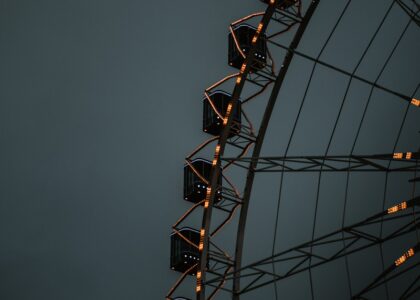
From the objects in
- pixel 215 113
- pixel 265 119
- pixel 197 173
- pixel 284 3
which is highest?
pixel 284 3

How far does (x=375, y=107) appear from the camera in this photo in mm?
62406

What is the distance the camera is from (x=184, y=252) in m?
30.5

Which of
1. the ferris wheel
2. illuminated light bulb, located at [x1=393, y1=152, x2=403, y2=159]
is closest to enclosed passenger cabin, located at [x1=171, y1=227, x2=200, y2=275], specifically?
the ferris wheel

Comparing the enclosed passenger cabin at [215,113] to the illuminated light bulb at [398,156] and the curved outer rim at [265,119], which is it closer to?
the curved outer rim at [265,119]

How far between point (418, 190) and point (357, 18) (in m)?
14.3

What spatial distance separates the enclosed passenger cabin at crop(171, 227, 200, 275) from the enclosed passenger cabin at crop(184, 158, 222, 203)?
156 cm

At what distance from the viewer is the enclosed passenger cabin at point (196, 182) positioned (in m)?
30.4

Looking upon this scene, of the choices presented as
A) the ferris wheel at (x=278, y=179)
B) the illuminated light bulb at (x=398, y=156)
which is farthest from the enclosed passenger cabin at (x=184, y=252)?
the illuminated light bulb at (x=398, y=156)

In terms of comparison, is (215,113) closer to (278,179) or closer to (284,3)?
(284,3)

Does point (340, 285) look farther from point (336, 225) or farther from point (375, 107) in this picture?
point (375, 107)

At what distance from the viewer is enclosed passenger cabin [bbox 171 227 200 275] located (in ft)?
99.4

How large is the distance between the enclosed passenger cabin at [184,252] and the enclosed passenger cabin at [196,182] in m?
1.56

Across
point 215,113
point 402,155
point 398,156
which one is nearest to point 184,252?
point 215,113

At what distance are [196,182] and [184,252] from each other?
9.49 feet
